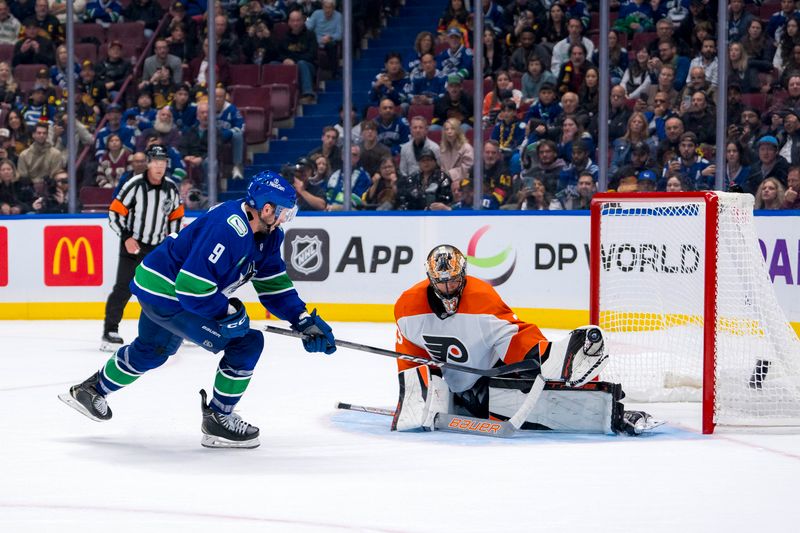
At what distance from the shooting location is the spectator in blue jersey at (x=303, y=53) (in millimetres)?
9211

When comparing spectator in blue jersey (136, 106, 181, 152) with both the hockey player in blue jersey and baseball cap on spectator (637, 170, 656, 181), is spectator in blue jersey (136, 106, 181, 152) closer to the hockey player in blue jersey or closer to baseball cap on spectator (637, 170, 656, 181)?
baseball cap on spectator (637, 170, 656, 181)

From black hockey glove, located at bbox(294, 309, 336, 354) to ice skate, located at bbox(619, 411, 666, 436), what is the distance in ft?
3.61

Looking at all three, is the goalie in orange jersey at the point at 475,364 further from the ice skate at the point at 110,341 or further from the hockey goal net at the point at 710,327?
the ice skate at the point at 110,341

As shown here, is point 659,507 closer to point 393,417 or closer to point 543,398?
point 543,398

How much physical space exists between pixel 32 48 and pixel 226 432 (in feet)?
21.2

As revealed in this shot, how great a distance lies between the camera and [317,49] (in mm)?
9219

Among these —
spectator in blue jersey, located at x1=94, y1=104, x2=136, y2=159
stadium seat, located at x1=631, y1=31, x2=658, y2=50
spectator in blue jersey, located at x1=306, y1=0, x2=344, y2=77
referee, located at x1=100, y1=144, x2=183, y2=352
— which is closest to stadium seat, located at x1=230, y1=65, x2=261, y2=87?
spectator in blue jersey, located at x1=306, y1=0, x2=344, y2=77

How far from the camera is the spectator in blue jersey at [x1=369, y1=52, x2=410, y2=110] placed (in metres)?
9.02

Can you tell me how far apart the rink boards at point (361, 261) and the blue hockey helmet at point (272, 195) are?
454 cm

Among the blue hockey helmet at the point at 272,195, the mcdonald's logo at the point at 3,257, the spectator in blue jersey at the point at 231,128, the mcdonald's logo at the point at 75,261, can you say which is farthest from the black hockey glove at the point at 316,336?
the mcdonald's logo at the point at 3,257

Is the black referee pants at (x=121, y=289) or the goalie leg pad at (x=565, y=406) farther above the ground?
the black referee pants at (x=121, y=289)

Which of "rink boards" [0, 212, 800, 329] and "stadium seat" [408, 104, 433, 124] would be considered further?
"stadium seat" [408, 104, 433, 124]

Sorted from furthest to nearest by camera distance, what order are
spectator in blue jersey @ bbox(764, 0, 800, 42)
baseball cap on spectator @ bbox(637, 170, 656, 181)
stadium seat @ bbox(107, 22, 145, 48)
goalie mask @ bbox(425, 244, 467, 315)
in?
stadium seat @ bbox(107, 22, 145, 48), baseball cap on spectator @ bbox(637, 170, 656, 181), spectator in blue jersey @ bbox(764, 0, 800, 42), goalie mask @ bbox(425, 244, 467, 315)

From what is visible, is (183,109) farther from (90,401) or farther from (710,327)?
(710,327)
